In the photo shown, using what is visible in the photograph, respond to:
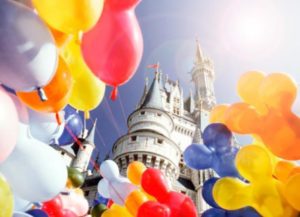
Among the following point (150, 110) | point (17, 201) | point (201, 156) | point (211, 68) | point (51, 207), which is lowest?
point (17, 201)

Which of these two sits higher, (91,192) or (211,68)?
(211,68)

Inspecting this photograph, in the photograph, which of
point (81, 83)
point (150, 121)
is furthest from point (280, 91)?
point (150, 121)

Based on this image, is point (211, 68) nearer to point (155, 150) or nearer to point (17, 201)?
point (155, 150)

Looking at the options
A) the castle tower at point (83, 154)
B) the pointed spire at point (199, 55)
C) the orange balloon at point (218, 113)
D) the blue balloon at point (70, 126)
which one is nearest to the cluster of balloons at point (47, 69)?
the blue balloon at point (70, 126)

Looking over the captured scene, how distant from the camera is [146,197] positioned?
15.1ft

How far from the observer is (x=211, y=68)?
64812 millimetres

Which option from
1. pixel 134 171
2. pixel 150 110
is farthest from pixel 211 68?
pixel 134 171

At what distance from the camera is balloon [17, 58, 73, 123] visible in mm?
2623

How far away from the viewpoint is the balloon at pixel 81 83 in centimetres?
319

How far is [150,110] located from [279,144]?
23.3 m

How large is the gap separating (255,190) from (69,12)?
9.78 ft

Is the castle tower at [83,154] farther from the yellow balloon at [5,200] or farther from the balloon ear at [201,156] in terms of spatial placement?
the yellow balloon at [5,200]

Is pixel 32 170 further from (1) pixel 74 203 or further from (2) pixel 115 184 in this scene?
(2) pixel 115 184

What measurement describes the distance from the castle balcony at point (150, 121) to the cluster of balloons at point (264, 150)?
21.5m
